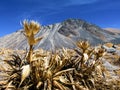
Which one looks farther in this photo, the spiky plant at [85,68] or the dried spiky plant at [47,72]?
the spiky plant at [85,68]

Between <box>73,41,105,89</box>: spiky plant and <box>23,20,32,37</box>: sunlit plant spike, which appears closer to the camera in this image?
<box>23,20,32,37</box>: sunlit plant spike

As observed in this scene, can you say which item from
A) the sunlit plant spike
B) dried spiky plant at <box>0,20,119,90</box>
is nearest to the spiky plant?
dried spiky plant at <box>0,20,119,90</box>

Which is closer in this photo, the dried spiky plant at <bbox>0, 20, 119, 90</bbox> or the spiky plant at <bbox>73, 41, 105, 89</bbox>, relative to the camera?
the dried spiky plant at <bbox>0, 20, 119, 90</bbox>

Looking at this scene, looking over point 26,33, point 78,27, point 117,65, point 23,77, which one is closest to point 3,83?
point 23,77

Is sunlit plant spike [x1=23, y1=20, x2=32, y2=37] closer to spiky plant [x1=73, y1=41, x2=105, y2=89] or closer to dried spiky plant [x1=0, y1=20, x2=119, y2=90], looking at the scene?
dried spiky plant [x1=0, y1=20, x2=119, y2=90]

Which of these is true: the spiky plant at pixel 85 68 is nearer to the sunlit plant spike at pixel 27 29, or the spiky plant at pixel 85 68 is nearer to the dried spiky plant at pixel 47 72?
the dried spiky plant at pixel 47 72

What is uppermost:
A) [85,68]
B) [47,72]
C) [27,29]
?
[27,29]

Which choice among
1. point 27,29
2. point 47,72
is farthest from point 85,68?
point 27,29

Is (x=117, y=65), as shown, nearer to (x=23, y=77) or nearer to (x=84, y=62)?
(x=84, y=62)

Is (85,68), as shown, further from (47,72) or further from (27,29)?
(27,29)

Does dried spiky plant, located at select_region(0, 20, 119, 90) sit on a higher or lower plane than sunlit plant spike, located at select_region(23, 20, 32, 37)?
lower

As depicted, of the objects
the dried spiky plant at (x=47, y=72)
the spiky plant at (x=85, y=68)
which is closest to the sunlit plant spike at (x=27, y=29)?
the dried spiky plant at (x=47, y=72)

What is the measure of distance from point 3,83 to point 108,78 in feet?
10.2

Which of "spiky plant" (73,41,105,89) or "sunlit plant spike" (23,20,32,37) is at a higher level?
"sunlit plant spike" (23,20,32,37)
